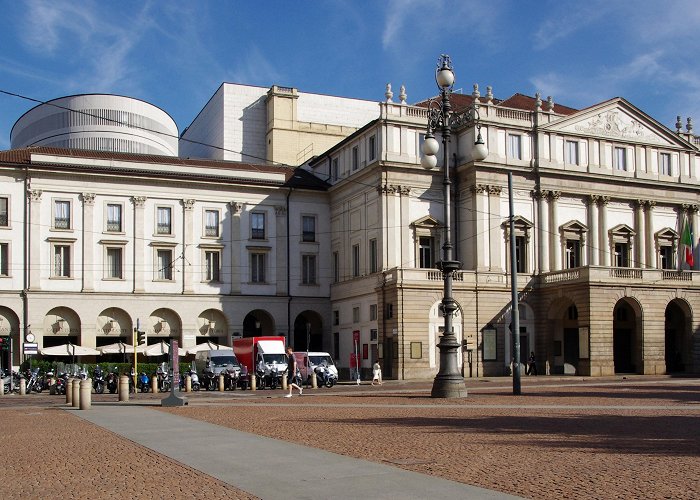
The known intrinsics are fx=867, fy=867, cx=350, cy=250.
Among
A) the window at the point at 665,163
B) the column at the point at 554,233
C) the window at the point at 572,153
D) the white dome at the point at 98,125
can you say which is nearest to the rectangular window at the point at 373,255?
the column at the point at 554,233

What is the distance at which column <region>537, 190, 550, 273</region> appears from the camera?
2370 inches

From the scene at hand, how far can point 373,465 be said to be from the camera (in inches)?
519

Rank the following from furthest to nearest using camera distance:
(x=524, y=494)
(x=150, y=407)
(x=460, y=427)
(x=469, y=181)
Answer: (x=469, y=181), (x=150, y=407), (x=460, y=427), (x=524, y=494)

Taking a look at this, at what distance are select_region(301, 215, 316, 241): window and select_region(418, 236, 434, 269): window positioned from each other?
418 inches

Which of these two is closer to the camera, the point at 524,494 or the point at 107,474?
the point at 524,494

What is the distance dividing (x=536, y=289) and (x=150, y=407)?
35949 mm

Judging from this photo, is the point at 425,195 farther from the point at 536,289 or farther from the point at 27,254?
the point at 27,254

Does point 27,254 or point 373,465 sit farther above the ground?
point 27,254

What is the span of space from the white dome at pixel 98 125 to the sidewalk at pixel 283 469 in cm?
6099

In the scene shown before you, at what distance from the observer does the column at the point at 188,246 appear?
2480 inches

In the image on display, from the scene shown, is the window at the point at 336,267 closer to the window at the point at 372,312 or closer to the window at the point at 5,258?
the window at the point at 372,312

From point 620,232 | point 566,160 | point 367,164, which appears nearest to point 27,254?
point 367,164

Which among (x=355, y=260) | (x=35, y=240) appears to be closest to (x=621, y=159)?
(x=355, y=260)

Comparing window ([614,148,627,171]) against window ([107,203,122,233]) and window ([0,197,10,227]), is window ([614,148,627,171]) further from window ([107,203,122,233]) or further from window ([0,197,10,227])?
window ([0,197,10,227])
